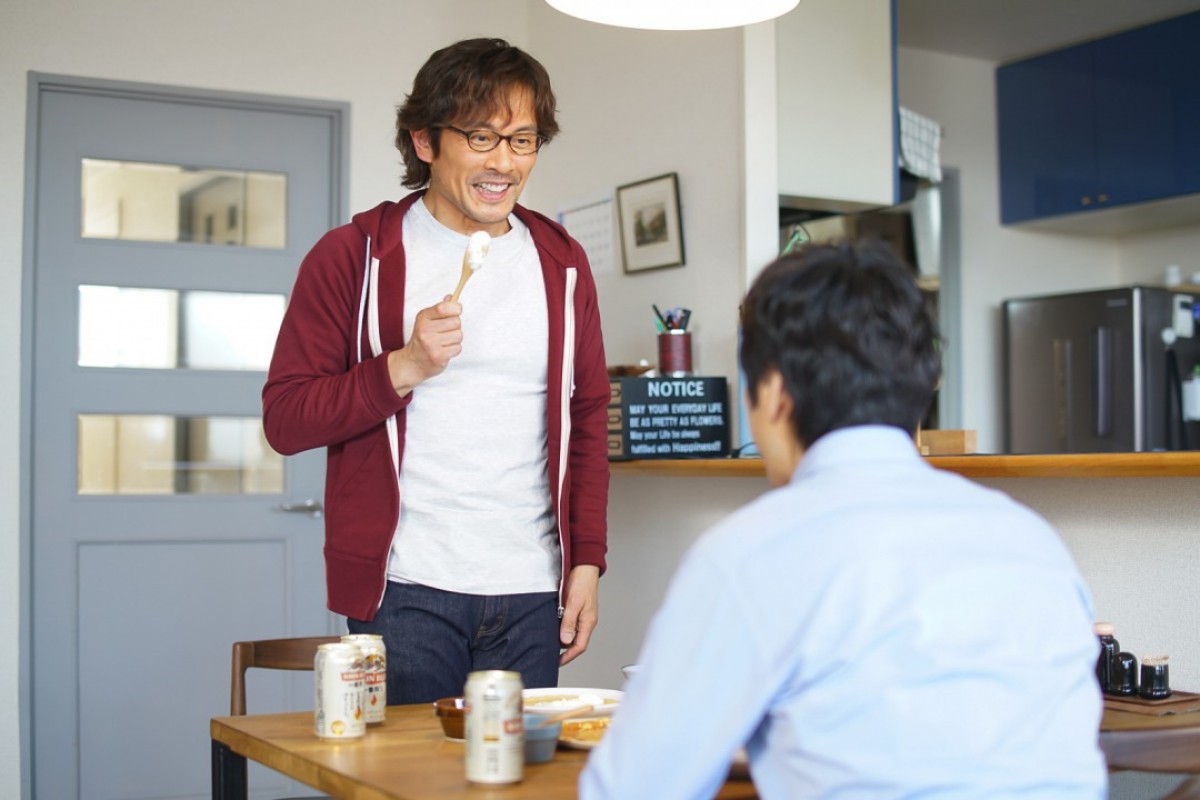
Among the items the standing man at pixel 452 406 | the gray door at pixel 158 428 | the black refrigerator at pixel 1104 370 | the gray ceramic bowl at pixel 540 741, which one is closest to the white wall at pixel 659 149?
the gray door at pixel 158 428

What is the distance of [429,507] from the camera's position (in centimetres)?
181

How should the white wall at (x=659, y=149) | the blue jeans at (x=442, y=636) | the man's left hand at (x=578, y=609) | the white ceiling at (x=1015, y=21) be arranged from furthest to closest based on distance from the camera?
the white ceiling at (x=1015, y=21) < the white wall at (x=659, y=149) < the man's left hand at (x=578, y=609) < the blue jeans at (x=442, y=636)

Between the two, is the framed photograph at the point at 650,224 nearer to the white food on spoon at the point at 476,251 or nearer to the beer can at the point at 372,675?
the white food on spoon at the point at 476,251

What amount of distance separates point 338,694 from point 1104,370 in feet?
13.2

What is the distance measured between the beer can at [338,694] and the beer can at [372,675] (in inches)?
0.9

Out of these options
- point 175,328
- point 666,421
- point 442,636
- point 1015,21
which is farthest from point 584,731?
point 1015,21

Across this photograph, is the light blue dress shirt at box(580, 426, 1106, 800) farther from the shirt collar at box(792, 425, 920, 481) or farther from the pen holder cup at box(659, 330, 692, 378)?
the pen holder cup at box(659, 330, 692, 378)

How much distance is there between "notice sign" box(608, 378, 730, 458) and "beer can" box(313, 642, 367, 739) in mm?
1592

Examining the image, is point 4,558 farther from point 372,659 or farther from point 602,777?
point 602,777

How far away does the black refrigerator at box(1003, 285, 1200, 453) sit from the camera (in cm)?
479

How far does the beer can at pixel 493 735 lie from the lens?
124cm

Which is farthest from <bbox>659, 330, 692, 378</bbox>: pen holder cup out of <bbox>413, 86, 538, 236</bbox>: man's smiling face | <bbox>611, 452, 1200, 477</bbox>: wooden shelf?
<bbox>413, 86, 538, 236</bbox>: man's smiling face

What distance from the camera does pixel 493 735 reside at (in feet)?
4.08

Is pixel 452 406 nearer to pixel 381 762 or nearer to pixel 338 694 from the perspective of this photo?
pixel 338 694
